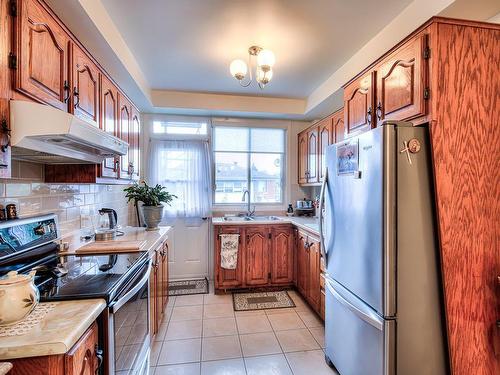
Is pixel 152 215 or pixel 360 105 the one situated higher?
pixel 360 105

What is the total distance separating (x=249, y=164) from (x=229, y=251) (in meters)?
1.39

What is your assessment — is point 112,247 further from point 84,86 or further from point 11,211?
point 84,86

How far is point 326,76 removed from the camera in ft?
9.55

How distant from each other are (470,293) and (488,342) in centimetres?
28

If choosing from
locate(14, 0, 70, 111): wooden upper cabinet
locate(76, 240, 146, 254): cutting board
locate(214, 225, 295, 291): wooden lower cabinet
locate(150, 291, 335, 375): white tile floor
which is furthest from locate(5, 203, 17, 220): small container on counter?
locate(214, 225, 295, 291): wooden lower cabinet

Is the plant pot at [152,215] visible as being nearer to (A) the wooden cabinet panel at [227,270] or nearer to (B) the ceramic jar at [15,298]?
(A) the wooden cabinet panel at [227,270]

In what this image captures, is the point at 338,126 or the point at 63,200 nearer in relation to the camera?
the point at 63,200

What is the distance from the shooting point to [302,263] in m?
3.09

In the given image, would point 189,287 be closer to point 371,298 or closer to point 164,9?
point 371,298

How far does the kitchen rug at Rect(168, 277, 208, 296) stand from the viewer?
334 cm

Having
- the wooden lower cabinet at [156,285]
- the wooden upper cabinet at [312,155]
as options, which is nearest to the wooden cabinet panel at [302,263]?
the wooden upper cabinet at [312,155]

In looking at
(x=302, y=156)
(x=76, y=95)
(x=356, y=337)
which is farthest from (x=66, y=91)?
(x=302, y=156)

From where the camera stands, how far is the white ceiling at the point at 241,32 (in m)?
1.79

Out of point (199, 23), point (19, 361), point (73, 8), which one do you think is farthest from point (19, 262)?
point (199, 23)
